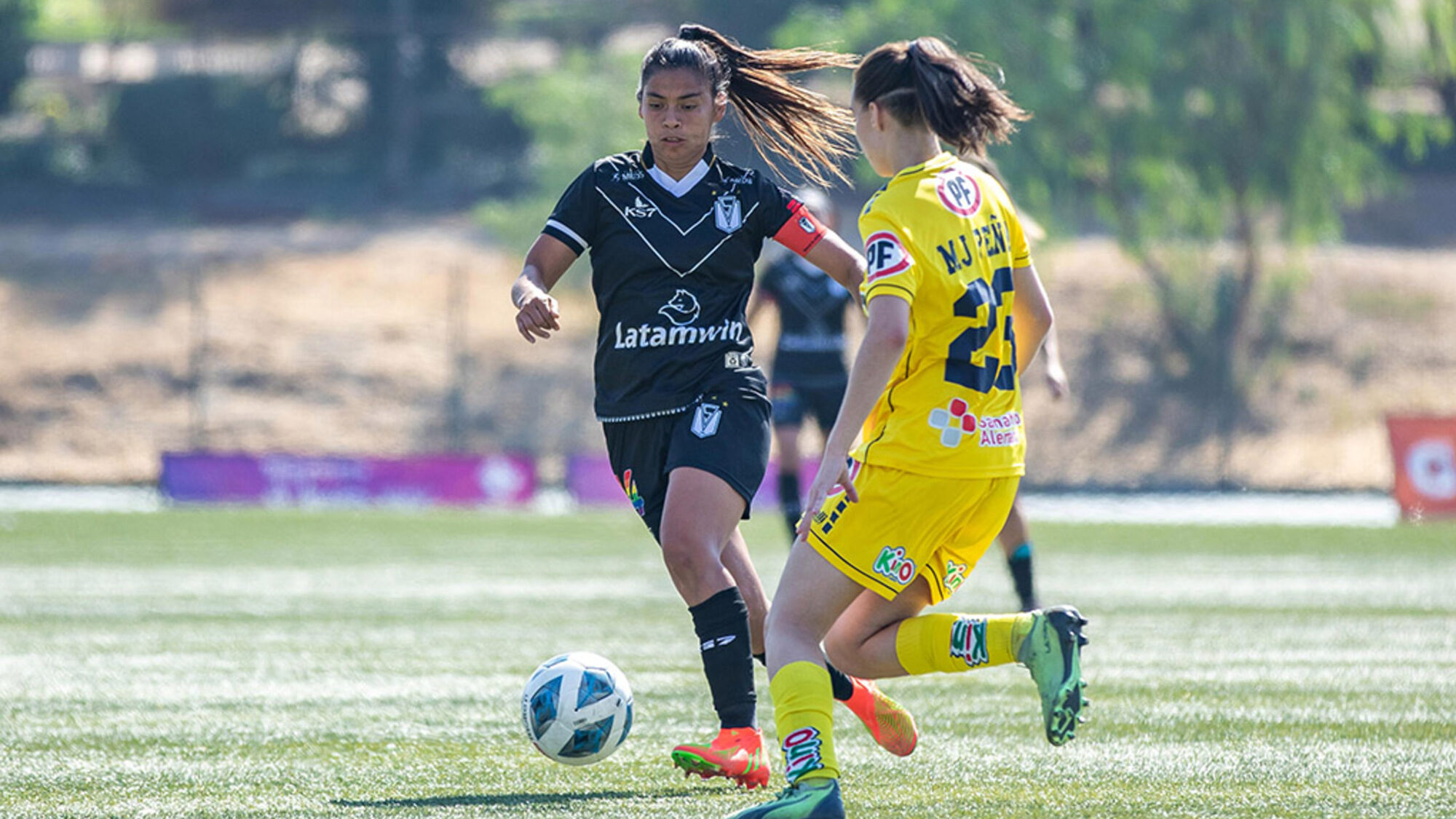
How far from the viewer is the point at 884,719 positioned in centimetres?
536

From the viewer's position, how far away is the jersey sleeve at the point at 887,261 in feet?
14.3

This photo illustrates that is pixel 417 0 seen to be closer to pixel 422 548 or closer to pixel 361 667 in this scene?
pixel 422 548

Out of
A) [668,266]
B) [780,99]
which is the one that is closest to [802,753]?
[668,266]

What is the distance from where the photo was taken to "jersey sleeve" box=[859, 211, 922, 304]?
4.36 metres

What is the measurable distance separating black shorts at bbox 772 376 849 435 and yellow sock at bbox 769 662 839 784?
6.78 m

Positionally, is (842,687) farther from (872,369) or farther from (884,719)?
(872,369)

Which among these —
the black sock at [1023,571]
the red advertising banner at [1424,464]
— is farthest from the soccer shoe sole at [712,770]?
the red advertising banner at [1424,464]

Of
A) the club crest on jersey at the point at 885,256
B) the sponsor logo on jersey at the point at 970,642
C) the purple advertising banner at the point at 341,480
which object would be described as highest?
the club crest on jersey at the point at 885,256

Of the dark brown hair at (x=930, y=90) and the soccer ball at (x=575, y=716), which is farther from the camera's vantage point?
the soccer ball at (x=575, y=716)

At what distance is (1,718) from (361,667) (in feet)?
5.89

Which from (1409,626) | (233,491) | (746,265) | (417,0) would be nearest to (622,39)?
(417,0)

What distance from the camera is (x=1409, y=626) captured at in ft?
31.8

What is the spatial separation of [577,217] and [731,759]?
1608 mm

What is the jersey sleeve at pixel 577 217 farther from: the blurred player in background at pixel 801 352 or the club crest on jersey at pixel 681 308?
the blurred player in background at pixel 801 352
